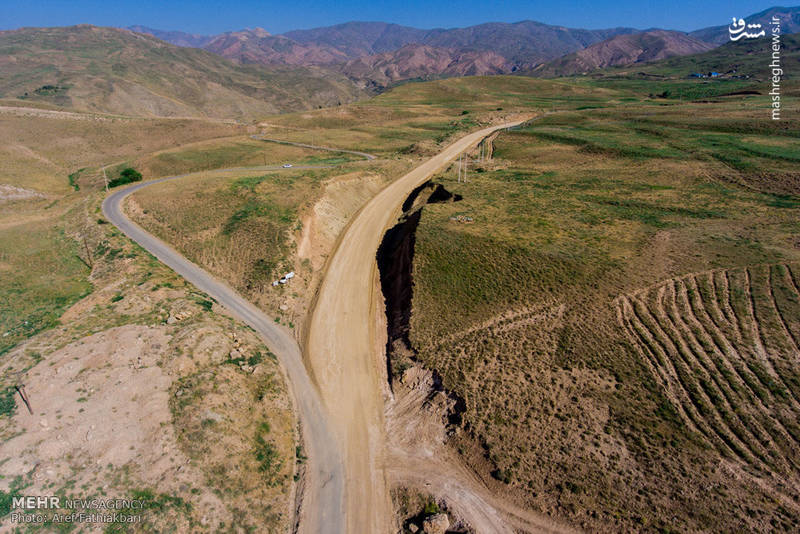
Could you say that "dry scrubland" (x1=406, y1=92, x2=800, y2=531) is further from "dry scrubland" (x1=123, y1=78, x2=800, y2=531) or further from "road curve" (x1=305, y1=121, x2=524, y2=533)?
"road curve" (x1=305, y1=121, x2=524, y2=533)

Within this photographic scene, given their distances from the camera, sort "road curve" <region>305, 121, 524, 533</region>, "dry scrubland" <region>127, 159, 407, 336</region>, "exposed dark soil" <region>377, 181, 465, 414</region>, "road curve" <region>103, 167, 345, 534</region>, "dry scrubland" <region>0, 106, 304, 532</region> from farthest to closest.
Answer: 1. "dry scrubland" <region>127, 159, 407, 336</region>
2. "exposed dark soil" <region>377, 181, 465, 414</region>
3. "road curve" <region>305, 121, 524, 533</region>
4. "road curve" <region>103, 167, 345, 534</region>
5. "dry scrubland" <region>0, 106, 304, 532</region>

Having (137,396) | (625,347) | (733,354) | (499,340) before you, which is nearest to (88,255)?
(137,396)

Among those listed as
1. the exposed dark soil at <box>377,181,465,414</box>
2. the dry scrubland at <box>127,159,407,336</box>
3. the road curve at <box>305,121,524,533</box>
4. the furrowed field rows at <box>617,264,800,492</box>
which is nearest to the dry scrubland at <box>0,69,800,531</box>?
the furrowed field rows at <box>617,264,800,492</box>

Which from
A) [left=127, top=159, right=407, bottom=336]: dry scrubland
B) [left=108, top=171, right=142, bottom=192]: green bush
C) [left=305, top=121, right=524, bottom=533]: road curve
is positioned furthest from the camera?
[left=108, top=171, right=142, bottom=192]: green bush

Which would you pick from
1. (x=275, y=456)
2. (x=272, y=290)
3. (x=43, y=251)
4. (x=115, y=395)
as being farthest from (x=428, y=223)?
(x=43, y=251)

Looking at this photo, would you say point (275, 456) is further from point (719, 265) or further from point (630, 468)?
point (719, 265)

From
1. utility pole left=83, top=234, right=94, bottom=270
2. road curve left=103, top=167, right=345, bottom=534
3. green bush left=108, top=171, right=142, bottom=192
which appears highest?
green bush left=108, top=171, right=142, bottom=192

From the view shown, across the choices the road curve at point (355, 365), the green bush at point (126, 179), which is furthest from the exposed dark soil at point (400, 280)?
the green bush at point (126, 179)
